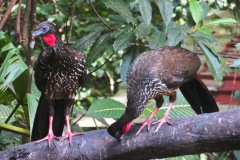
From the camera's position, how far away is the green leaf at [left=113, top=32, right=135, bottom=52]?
11.0ft

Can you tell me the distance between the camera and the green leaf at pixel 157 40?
3305 mm

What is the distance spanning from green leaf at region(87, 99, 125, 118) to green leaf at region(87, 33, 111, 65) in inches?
14.3

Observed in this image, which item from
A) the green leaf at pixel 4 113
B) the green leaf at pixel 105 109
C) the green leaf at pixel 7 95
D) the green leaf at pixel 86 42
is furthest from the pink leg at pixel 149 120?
the green leaf at pixel 4 113

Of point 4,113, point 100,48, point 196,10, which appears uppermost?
point 196,10

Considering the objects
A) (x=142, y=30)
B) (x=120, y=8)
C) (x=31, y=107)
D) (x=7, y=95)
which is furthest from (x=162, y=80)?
(x=7, y=95)

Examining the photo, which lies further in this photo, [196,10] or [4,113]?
[4,113]

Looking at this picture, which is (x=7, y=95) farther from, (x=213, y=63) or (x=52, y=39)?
(x=213, y=63)

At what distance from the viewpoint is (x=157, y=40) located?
3.33 metres

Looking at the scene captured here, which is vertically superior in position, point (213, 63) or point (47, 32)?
point (47, 32)

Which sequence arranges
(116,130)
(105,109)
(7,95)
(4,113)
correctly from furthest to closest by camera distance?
(4,113) < (7,95) < (105,109) < (116,130)

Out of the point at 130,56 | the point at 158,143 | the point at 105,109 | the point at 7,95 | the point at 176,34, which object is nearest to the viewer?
the point at 158,143

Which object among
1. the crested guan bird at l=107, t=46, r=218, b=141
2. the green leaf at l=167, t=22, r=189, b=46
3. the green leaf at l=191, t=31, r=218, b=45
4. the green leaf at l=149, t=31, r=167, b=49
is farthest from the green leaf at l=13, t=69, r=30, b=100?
the green leaf at l=191, t=31, r=218, b=45

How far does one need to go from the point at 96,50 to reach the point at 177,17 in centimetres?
193

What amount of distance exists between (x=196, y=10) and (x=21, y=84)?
120 centimetres
